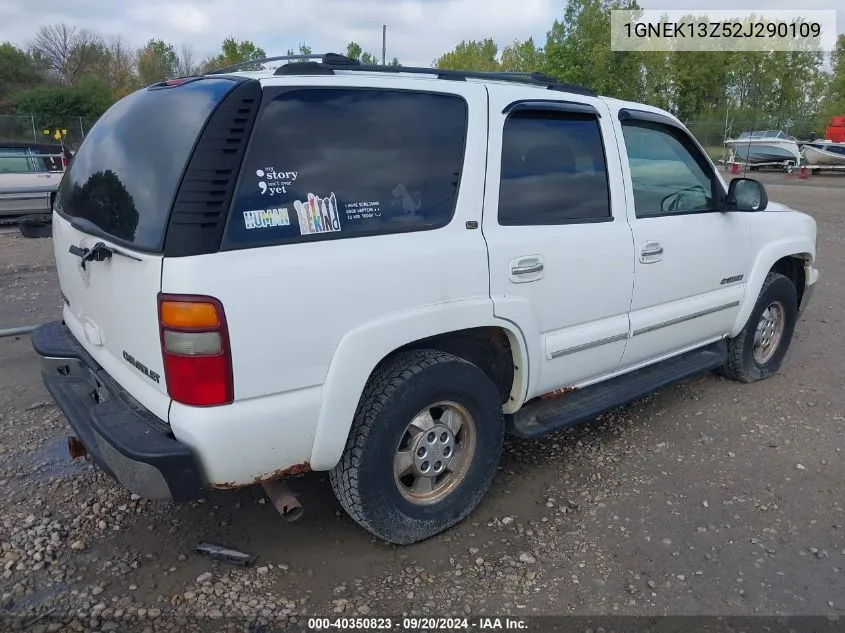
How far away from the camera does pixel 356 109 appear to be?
8.68ft

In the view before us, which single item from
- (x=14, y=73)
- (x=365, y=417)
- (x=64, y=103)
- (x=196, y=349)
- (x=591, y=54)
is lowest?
(x=365, y=417)

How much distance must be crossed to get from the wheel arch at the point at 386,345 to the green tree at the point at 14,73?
49613mm

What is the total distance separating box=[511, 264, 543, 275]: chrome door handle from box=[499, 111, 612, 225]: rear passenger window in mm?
206

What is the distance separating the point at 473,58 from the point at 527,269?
168ft

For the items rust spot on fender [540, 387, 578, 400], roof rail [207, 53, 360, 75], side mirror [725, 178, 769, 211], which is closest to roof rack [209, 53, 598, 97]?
roof rail [207, 53, 360, 75]

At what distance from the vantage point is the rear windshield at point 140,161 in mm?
2393

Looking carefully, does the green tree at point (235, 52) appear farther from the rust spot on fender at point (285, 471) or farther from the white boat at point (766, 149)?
the rust spot on fender at point (285, 471)

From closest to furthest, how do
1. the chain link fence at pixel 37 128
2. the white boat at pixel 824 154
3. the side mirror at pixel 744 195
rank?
the side mirror at pixel 744 195 < the white boat at pixel 824 154 < the chain link fence at pixel 37 128

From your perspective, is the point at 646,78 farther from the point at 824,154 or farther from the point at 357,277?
the point at 357,277

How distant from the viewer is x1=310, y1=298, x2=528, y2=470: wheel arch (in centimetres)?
252

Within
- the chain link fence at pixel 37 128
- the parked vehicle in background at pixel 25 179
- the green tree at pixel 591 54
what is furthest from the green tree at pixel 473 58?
the parked vehicle in background at pixel 25 179

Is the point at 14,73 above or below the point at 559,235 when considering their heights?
above

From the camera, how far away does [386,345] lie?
262 centimetres

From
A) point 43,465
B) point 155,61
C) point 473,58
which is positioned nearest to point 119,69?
point 155,61
